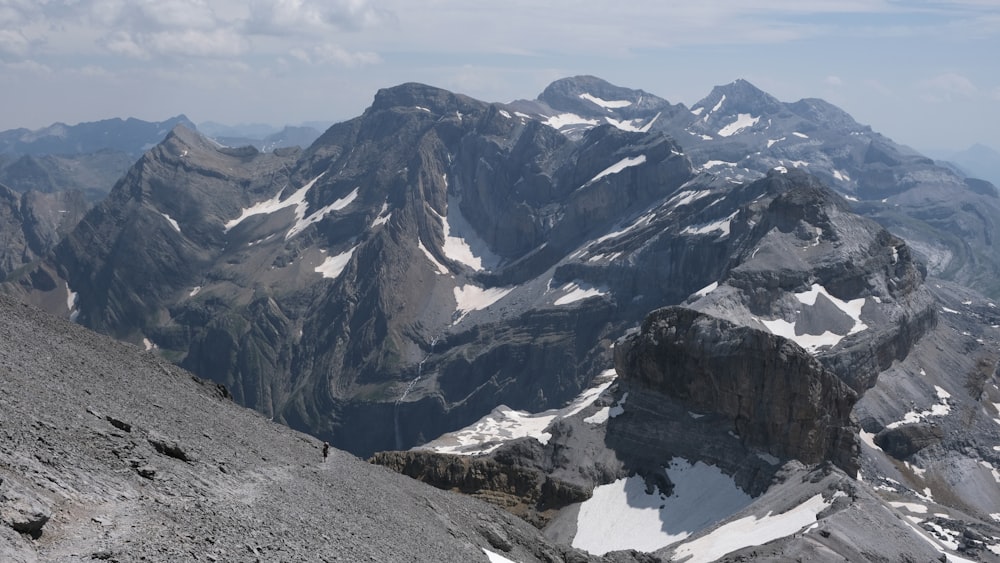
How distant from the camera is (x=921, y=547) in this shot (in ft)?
224

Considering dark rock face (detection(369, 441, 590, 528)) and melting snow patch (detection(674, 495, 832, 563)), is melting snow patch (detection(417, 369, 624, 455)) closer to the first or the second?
dark rock face (detection(369, 441, 590, 528))

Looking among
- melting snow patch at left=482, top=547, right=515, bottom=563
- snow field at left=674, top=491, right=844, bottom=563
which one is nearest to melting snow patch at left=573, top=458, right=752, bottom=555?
snow field at left=674, top=491, right=844, bottom=563

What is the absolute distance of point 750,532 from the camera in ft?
254

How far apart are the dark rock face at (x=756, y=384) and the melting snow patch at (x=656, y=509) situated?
6759mm

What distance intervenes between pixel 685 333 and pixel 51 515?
90693 millimetres

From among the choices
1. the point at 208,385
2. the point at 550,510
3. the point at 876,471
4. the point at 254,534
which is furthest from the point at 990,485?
the point at 254,534

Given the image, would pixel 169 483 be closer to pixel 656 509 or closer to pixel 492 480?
pixel 492 480

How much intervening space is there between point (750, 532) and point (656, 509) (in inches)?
965

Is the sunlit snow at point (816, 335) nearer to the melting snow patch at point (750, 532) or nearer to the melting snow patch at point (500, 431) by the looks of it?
the melting snow patch at point (500, 431)

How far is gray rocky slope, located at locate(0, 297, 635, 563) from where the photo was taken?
3148cm

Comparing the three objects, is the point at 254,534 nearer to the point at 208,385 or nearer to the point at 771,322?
the point at 208,385

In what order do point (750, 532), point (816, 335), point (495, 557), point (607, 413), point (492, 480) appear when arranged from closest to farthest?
point (495, 557)
point (750, 532)
point (492, 480)
point (607, 413)
point (816, 335)

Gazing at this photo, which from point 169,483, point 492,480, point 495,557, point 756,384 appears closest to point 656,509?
point 756,384

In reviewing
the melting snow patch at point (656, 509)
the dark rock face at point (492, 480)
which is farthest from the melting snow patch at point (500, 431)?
the melting snow patch at point (656, 509)
